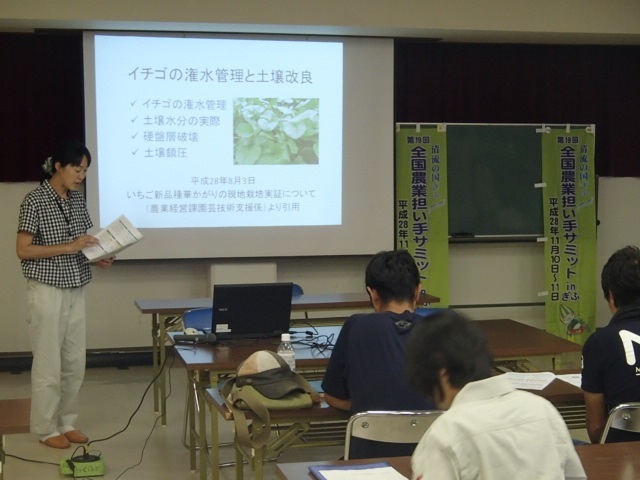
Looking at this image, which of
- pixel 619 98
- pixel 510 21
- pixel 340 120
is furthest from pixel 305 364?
pixel 619 98

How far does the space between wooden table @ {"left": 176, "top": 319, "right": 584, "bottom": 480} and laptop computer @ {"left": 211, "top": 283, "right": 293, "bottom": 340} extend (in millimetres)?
60

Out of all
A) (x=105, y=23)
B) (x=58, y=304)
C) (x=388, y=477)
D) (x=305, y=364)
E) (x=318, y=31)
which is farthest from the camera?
(x=318, y=31)

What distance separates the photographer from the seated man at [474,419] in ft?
4.57

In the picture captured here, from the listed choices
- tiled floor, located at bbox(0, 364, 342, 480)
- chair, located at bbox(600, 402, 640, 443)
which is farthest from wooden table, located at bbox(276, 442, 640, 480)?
tiled floor, located at bbox(0, 364, 342, 480)

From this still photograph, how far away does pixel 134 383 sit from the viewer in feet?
20.1

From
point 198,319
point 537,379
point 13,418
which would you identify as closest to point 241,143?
point 198,319

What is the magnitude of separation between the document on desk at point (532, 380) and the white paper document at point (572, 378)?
0.03 m

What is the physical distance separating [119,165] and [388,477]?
4680mm

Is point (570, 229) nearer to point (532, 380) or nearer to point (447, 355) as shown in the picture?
point (532, 380)

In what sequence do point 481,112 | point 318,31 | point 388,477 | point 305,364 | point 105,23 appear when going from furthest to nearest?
point 481,112 → point 318,31 → point 105,23 → point 305,364 → point 388,477

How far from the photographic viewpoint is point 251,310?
12.6 ft

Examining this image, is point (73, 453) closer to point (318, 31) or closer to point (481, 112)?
point (318, 31)

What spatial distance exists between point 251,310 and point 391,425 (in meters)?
1.56

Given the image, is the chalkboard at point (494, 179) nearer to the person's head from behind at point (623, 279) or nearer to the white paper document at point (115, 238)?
the white paper document at point (115, 238)
